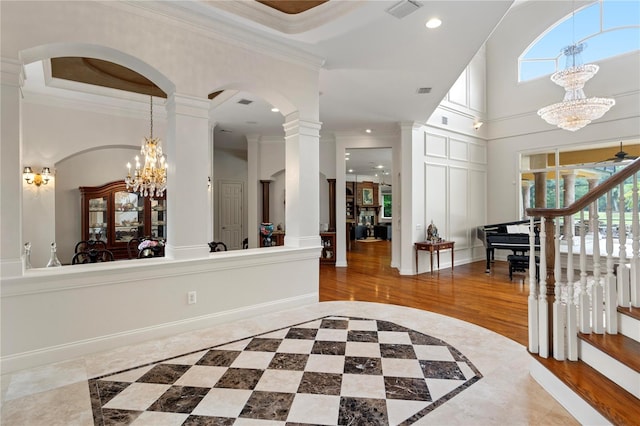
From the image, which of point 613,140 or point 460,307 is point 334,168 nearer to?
point 460,307

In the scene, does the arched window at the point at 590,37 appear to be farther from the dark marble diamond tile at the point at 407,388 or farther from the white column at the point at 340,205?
the dark marble diamond tile at the point at 407,388

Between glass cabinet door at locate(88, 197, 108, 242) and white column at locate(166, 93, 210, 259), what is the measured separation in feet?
13.6

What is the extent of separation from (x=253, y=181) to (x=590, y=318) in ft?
23.7

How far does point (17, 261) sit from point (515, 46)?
10.6 meters

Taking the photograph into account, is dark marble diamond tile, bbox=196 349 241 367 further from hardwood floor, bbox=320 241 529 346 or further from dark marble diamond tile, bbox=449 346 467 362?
hardwood floor, bbox=320 241 529 346

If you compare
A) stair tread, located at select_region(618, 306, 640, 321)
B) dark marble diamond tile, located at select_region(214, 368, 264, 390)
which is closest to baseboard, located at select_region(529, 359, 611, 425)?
stair tread, located at select_region(618, 306, 640, 321)

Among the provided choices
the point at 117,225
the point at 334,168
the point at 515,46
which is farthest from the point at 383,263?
the point at 515,46

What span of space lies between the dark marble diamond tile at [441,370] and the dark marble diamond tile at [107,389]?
Answer: 2256 millimetres

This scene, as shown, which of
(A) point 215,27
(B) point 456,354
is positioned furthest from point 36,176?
(B) point 456,354

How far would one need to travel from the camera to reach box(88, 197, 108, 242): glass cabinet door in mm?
6398

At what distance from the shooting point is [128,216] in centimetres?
663

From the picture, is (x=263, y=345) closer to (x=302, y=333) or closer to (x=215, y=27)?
(x=302, y=333)

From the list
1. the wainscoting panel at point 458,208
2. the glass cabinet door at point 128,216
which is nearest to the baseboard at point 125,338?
the glass cabinet door at point 128,216

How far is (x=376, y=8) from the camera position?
3.03 metres
